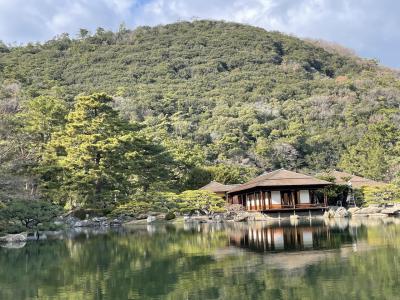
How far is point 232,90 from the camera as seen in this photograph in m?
80.2

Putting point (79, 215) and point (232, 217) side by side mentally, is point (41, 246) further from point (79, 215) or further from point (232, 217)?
point (232, 217)

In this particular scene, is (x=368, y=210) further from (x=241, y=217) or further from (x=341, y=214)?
(x=241, y=217)

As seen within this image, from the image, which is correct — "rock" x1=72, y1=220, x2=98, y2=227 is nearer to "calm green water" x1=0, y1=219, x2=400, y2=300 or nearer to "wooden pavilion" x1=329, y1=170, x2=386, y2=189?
"calm green water" x1=0, y1=219, x2=400, y2=300

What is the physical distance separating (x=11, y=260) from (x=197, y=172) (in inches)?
1064

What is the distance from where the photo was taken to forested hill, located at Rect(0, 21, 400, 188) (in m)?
53.9

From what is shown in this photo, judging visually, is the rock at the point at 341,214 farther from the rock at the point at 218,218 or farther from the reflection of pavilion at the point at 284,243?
the reflection of pavilion at the point at 284,243

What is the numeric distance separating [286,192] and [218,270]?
21.4m

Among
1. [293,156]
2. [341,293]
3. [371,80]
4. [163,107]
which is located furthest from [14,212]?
[371,80]

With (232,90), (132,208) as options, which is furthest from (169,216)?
(232,90)

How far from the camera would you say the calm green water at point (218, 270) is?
25.1 ft

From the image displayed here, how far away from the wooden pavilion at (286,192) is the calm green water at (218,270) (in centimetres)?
1414

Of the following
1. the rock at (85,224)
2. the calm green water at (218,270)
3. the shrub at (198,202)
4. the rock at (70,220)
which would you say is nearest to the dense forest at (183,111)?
the rock at (70,220)

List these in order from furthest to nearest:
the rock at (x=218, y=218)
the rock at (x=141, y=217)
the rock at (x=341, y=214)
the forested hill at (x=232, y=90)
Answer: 1. the forested hill at (x=232, y=90)
2. the rock at (x=141, y=217)
3. the rock at (x=218, y=218)
4. the rock at (x=341, y=214)

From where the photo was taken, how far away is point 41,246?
17219 millimetres
